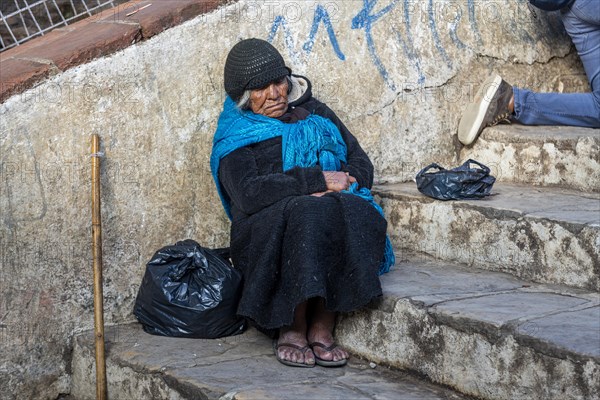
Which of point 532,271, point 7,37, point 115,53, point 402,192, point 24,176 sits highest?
point 7,37

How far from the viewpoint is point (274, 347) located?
4.04 meters

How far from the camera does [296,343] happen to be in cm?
388

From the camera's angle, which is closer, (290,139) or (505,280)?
(505,280)

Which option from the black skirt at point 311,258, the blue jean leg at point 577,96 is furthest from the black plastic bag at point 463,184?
the blue jean leg at point 577,96

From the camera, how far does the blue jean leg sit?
508 cm

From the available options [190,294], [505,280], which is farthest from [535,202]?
[190,294]

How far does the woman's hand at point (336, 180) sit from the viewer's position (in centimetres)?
410

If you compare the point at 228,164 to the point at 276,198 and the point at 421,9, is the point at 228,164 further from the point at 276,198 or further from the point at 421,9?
the point at 421,9

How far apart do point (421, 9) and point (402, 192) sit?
109 centimetres

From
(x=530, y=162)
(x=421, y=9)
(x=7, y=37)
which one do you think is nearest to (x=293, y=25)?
(x=421, y=9)

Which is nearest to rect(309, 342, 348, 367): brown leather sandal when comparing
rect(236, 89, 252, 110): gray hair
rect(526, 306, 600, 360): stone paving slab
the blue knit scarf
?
the blue knit scarf

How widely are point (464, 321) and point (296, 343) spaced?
31.1 inches

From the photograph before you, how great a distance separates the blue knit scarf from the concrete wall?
0.31 m

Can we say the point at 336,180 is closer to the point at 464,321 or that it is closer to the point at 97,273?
the point at 464,321
